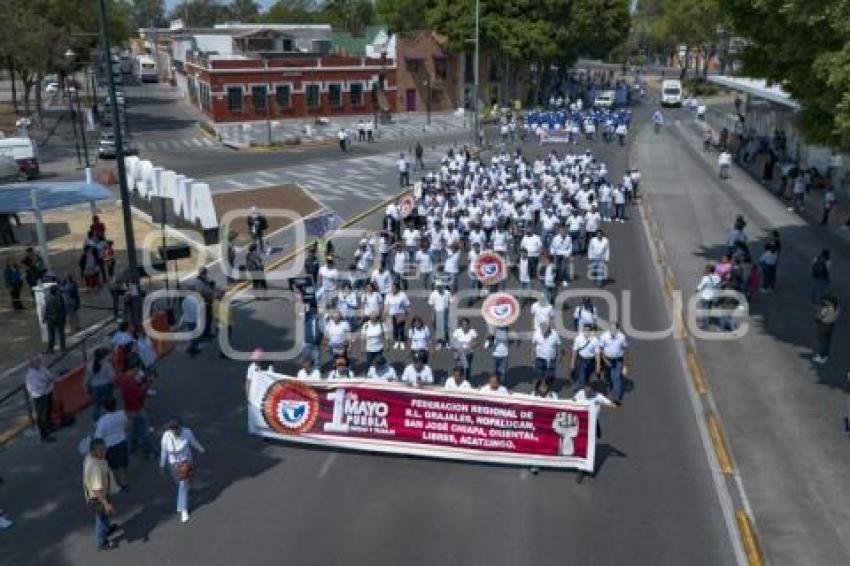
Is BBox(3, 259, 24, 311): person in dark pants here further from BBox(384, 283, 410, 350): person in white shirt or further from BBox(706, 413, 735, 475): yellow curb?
BBox(706, 413, 735, 475): yellow curb

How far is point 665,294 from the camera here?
2164 cm

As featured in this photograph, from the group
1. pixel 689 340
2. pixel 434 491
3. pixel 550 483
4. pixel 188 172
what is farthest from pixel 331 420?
pixel 188 172

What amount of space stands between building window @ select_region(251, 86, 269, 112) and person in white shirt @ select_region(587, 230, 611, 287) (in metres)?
43.5

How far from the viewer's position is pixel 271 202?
3466cm

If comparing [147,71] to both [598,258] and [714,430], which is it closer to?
[598,258]

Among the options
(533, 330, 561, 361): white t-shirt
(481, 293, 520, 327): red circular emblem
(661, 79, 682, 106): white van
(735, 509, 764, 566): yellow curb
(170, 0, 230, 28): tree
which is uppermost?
(170, 0, 230, 28): tree

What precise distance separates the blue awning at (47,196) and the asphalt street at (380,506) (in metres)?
10.1

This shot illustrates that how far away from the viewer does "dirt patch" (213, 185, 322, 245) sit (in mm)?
31531

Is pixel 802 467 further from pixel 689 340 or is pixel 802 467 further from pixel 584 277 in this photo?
pixel 584 277

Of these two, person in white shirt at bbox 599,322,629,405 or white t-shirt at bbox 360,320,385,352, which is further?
white t-shirt at bbox 360,320,385,352

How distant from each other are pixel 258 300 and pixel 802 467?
13.9 meters

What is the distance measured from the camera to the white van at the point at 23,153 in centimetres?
3950

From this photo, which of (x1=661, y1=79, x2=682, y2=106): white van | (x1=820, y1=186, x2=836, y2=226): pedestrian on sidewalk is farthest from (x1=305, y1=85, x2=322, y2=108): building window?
(x1=820, y1=186, x2=836, y2=226): pedestrian on sidewalk

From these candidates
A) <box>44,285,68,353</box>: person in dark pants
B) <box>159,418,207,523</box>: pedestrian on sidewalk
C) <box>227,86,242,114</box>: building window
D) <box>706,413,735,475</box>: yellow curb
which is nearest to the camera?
<box>159,418,207,523</box>: pedestrian on sidewalk
